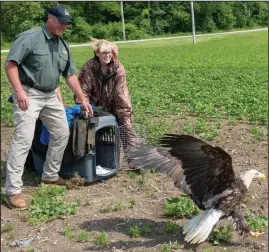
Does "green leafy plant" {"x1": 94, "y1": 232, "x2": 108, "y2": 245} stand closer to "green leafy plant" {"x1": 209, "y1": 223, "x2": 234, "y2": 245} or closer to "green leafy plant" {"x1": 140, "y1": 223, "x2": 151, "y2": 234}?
"green leafy plant" {"x1": 140, "y1": 223, "x2": 151, "y2": 234}

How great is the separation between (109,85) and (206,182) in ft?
8.79

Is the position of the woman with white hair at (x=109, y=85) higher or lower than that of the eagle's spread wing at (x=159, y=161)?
higher

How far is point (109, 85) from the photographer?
6.74 meters

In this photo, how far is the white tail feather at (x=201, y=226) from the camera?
4184mm

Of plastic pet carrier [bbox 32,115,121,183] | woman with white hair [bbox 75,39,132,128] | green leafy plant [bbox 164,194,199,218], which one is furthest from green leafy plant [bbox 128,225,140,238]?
woman with white hair [bbox 75,39,132,128]

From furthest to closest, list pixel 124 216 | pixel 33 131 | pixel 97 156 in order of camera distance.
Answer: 1. pixel 97 156
2. pixel 33 131
3. pixel 124 216

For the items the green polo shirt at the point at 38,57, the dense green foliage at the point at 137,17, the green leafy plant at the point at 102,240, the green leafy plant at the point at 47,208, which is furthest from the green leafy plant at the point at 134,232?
the dense green foliage at the point at 137,17

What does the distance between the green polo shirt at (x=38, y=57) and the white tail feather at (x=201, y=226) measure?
2233mm

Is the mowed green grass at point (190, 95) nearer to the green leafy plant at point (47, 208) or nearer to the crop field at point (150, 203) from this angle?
the crop field at point (150, 203)

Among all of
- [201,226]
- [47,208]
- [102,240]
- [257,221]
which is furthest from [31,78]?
[257,221]

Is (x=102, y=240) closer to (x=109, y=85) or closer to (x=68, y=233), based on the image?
(x=68, y=233)

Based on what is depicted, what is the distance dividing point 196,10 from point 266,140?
47299 millimetres

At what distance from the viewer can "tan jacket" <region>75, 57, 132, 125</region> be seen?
21.9 ft

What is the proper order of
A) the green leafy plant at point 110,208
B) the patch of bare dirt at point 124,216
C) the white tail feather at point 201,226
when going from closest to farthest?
1. the white tail feather at point 201,226
2. the patch of bare dirt at point 124,216
3. the green leafy plant at point 110,208
